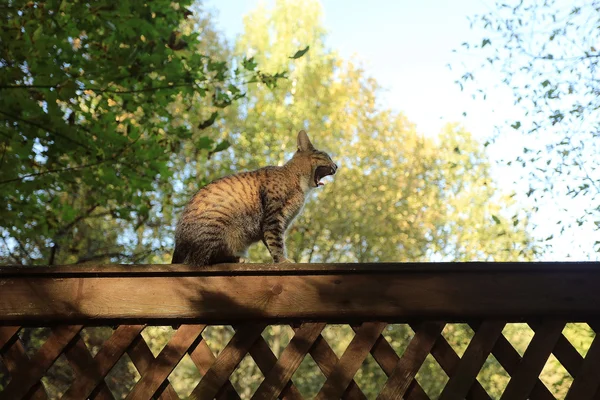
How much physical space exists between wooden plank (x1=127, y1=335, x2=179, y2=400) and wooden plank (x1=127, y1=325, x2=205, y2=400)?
0.02m

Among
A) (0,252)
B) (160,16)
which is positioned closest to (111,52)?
(160,16)

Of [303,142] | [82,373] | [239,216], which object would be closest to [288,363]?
[82,373]

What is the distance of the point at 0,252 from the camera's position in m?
8.91

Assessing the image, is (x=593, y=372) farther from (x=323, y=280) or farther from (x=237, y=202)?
(x=237, y=202)

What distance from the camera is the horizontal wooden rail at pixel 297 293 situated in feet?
6.81

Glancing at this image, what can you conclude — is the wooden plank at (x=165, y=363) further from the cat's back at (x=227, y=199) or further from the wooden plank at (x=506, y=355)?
the cat's back at (x=227, y=199)

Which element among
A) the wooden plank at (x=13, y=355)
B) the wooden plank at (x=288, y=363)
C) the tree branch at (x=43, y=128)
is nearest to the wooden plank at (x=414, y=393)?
the wooden plank at (x=288, y=363)

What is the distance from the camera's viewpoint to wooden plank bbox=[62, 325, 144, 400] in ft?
6.66

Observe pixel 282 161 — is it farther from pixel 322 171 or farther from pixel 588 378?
pixel 588 378

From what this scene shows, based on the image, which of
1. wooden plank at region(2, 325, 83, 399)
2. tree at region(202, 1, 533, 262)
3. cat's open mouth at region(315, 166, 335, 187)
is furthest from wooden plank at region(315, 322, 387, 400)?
tree at region(202, 1, 533, 262)

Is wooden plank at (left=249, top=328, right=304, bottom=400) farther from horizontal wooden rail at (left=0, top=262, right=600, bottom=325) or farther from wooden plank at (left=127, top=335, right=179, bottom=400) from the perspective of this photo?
wooden plank at (left=127, top=335, right=179, bottom=400)

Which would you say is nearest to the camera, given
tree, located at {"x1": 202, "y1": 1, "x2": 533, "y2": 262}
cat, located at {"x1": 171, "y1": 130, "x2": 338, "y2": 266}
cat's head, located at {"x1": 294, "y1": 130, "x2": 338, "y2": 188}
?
cat, located at {"x1": 171, "y1": 130, "x2": 338, "y2": 266}

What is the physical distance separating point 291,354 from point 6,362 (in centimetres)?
95

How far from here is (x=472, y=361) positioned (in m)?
2.09
